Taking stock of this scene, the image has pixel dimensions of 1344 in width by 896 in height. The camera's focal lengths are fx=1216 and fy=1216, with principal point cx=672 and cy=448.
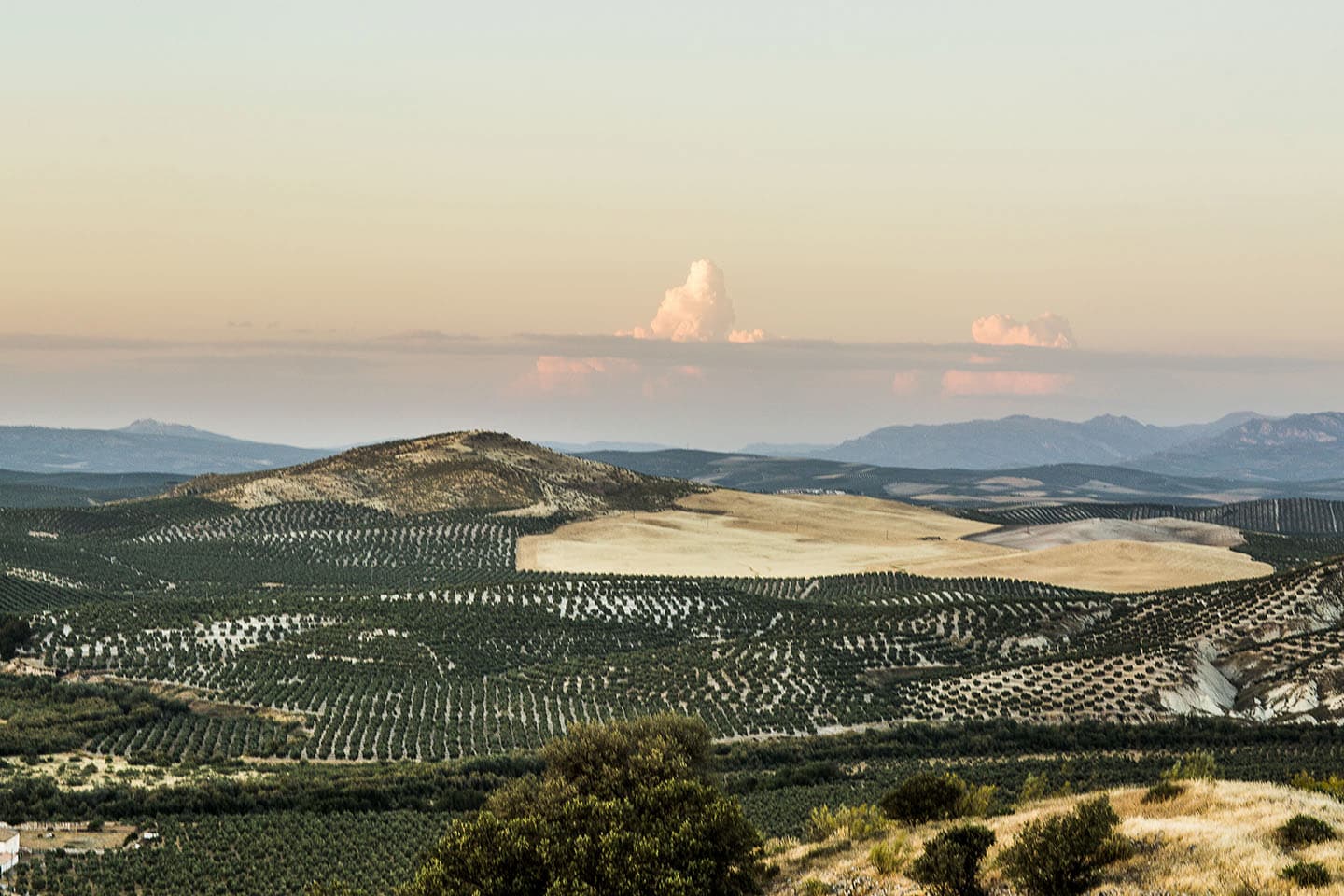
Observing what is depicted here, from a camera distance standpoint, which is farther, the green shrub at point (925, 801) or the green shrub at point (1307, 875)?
the green shrub at point (925, 801)

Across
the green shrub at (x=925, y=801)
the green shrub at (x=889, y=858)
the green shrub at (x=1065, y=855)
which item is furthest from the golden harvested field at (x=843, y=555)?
the green shrub at (x=1065, y=855)

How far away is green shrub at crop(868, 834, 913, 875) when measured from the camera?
109 ft

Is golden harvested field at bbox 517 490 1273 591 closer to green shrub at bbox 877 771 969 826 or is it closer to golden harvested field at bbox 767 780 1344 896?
green shrub at bbox 877 771 969 826

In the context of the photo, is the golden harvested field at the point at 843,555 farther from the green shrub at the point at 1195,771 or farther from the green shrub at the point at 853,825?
the green shrub at the point at 853,825

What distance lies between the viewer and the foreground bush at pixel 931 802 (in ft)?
129

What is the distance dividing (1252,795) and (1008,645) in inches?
2282

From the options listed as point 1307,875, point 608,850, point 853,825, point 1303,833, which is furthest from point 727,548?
point 1307,875

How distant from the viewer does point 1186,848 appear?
3019cm

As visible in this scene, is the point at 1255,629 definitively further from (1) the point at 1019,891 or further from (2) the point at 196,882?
(2) the point at 196,882

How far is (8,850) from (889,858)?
3036cm

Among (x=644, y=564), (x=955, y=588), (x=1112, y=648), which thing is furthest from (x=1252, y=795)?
(x=644, y=564)

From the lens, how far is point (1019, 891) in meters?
29.4

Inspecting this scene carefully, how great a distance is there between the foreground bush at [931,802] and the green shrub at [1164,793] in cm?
519

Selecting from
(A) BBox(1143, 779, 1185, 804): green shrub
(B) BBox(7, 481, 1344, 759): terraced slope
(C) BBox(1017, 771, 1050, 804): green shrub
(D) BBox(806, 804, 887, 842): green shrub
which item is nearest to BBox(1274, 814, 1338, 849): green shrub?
(A) BBox(1143, 779, 1185, 804): green shrub
